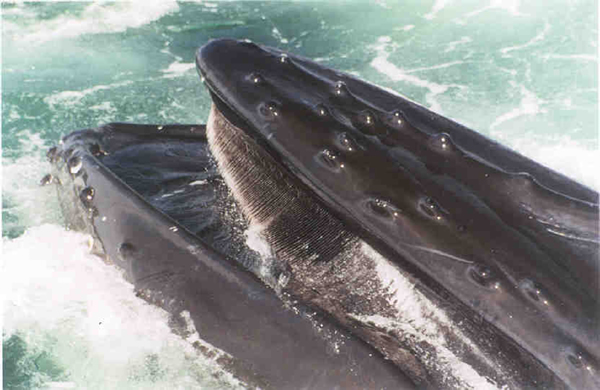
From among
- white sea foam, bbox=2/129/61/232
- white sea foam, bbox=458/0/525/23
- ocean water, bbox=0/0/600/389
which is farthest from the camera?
white sea foam, bbox=458/0/525/23

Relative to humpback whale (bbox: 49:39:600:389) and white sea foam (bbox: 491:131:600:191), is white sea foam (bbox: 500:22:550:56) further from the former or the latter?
humpback whale (bbox: 49:39:600:389)

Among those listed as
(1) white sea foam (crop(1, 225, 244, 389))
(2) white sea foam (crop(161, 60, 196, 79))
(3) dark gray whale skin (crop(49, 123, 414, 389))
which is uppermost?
(3) dark gray whale skin (crop(49, 123, 414, 389))

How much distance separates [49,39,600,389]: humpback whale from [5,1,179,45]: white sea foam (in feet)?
29.9

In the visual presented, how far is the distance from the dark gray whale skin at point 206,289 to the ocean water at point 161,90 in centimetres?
24

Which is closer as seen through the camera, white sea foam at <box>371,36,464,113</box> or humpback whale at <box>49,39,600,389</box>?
humpback whale at <box>49,39,600,389</box>

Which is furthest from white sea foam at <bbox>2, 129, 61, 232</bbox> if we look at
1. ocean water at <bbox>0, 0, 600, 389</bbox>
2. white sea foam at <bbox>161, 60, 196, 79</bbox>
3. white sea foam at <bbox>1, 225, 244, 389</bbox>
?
white sea foam at <bbox>161, 60, 196, 79</bbox>

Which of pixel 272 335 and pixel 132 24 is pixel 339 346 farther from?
pixel 132 24

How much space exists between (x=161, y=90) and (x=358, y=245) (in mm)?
7473

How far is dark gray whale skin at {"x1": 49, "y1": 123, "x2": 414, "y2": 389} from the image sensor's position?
147 inches

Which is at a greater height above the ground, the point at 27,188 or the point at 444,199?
the point at 444,199

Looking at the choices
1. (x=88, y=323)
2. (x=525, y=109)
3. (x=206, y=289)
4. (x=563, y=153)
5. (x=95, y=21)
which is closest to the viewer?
(x=206, y=289)

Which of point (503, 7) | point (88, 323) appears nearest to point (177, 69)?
point (88, 323)

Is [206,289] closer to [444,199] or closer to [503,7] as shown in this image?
[444,199]

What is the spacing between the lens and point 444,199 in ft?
12.4
